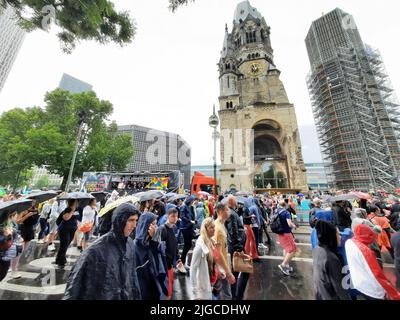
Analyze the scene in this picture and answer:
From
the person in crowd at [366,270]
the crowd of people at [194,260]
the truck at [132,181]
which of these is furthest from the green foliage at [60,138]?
the person in crowd at [366,270]

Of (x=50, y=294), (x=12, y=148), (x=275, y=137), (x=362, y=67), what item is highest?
(x=362, y=67)

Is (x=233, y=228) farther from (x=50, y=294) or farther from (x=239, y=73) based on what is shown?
(x=239, y=73)

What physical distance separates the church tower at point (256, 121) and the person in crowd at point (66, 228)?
83.9 ft

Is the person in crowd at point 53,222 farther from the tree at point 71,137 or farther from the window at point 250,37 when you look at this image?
the window at point 250,37

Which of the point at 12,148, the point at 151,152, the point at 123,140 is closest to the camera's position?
the point at 12,148

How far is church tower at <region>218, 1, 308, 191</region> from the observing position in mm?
29438

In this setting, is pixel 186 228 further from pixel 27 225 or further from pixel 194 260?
pixel 27 225

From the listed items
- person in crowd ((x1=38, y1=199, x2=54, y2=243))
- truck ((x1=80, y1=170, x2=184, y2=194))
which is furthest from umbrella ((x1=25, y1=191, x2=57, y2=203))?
truck ((x1=80, y1=170, x2=184, y2=194))

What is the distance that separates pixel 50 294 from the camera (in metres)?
3.44

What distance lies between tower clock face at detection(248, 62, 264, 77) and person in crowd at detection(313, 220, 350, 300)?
41633 millimetres

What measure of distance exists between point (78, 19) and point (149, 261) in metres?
4.35

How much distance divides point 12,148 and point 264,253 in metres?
24.1
